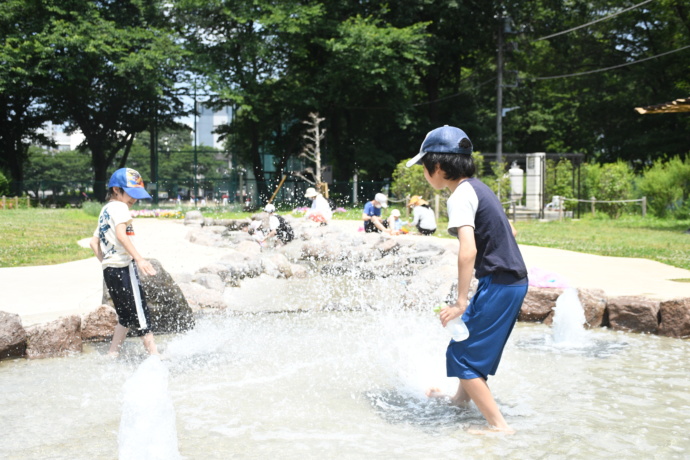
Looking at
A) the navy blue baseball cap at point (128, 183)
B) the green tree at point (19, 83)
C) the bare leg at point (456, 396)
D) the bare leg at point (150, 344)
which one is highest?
the green tree at point (19, 83)

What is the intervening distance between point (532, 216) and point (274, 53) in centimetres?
1771

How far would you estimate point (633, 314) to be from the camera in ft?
21.6

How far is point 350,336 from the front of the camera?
6.46 m

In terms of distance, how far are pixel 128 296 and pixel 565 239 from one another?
494 inches

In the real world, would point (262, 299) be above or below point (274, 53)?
below

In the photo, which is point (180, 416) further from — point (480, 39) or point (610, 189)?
point (480, 39)

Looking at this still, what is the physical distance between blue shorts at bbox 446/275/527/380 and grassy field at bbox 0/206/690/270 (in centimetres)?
766

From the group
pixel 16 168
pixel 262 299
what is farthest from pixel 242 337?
pixel 16 168

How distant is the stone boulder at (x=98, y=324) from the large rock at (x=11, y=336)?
1.99 feet

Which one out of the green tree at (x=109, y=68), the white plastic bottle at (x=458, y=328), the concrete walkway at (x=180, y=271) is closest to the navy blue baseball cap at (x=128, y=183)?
the concrete walkway at (x=180, y=271)

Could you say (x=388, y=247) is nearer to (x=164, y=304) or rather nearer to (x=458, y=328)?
(x=164, y=304)

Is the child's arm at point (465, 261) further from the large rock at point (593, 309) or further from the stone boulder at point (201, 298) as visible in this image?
the stone boulder at point (201, 298)

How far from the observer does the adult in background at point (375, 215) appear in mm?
15359

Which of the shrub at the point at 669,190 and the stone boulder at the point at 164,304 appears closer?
the stone boulder at the point at 164,304
